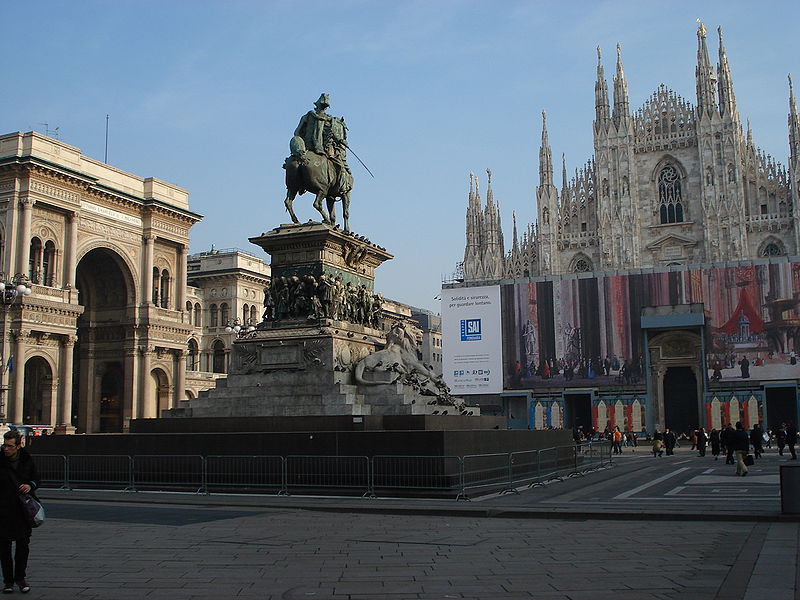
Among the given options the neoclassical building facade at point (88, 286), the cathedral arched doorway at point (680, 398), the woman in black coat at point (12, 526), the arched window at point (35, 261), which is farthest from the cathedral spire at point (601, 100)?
the woman in black coat at point (12, 526)

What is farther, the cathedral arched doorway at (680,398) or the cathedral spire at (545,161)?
the cathedral spire at (545,161)

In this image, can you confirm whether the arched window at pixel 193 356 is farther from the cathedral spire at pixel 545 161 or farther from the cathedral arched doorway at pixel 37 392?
the cathedral spire at pixel 545 161

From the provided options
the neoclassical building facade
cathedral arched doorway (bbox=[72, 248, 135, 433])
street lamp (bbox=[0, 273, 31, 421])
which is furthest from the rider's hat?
cathedral arched doorway (bbox=[72, 248, 135, 433])

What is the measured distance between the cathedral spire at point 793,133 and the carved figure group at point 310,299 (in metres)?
55.4

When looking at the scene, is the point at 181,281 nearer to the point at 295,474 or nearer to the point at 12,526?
the point at 295,474

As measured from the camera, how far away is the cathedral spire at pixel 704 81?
67.2 m

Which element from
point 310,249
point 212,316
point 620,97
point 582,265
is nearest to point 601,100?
point 620,97

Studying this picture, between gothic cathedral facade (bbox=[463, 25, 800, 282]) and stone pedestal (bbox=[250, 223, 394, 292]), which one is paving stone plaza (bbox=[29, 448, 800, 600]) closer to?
stone pedestal (bbox=[250, 223, 394, 292])

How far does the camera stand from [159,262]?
2195 inches

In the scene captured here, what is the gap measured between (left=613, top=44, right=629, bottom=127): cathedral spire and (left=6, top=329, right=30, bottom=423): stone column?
159 feet

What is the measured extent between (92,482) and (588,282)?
48.5 m

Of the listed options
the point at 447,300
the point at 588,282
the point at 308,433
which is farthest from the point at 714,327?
the point at 308,433

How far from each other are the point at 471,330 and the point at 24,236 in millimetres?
31104

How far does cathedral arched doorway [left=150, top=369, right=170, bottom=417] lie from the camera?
5516cm
